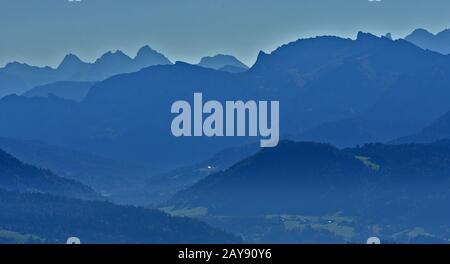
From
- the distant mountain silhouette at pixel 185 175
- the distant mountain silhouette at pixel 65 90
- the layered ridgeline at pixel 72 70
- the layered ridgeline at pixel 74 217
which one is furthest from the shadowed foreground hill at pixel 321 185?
the distant mountain silhouette at pixel 65 90

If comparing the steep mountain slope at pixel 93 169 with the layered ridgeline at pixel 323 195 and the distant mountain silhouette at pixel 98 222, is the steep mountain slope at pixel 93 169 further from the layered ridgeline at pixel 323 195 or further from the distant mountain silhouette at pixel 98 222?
the layered ridgeline at pixel 323 195

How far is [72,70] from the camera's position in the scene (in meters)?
19.2

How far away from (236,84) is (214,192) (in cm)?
250

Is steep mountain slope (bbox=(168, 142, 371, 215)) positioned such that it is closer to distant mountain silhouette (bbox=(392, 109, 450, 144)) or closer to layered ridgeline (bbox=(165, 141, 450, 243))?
layered ridgeline (bbox=(165, 141, 450, 243))

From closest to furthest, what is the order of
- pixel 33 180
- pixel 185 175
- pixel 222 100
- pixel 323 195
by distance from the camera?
pixel 222 100
pixel 323 195
pixel 185 175
pixel 33 180

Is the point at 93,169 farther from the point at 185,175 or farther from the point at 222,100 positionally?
the point at 222,100

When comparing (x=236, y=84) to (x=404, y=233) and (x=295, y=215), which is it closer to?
(x=295, y=215)

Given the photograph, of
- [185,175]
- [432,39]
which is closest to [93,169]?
[185,175]

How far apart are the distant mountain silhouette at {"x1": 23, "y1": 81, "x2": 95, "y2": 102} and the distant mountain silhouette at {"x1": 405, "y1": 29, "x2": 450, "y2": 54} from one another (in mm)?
7701

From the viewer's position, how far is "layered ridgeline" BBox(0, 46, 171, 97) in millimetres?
17547

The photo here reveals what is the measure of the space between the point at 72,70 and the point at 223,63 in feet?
12.3

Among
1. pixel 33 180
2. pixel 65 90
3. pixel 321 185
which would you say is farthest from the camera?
pixel 33 180

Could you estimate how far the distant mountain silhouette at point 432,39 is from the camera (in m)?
17.6
